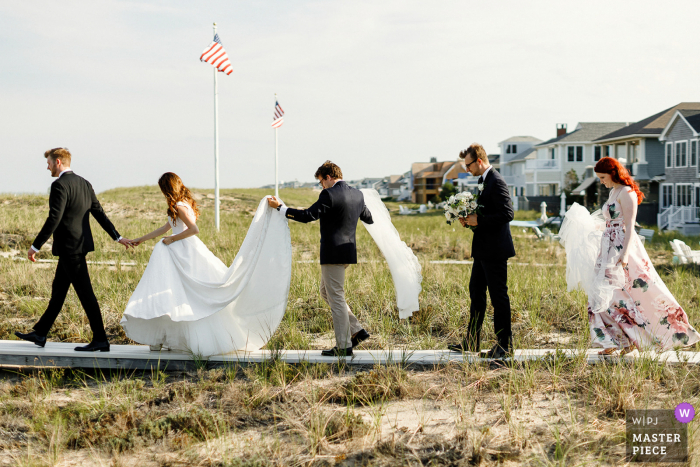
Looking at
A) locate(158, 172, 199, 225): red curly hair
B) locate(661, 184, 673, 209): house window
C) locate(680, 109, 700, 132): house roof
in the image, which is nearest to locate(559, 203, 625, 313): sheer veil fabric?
locate(158, 172, 199, 225): red curly hair

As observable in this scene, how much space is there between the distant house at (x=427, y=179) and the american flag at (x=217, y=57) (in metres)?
89.9

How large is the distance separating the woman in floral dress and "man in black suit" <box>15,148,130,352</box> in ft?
18.1

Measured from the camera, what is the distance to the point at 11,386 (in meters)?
5.62

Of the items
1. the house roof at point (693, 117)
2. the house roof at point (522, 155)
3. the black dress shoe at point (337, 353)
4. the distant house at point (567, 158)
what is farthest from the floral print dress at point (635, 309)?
the house roof at point (522, 155)

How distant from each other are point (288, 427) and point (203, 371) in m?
1.51

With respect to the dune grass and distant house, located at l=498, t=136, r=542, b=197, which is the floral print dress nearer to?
the dune grass

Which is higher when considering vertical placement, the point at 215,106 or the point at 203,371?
the point at 215,106

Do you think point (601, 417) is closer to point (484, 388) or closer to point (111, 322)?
point (484, 388)

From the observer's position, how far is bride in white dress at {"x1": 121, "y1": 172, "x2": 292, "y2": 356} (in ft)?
19.0

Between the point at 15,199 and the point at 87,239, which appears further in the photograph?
the point at 15,199

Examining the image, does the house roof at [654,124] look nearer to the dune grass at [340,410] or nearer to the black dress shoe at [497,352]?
the dune grass at [340,410]

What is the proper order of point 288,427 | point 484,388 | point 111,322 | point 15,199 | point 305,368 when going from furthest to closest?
point 15,199 → point 111,322 → point 305,368 → point 484,388 → point 288,427

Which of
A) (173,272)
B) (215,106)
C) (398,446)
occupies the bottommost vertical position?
(398,446)

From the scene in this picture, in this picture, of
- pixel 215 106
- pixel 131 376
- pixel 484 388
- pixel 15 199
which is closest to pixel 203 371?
pixel 131 376
